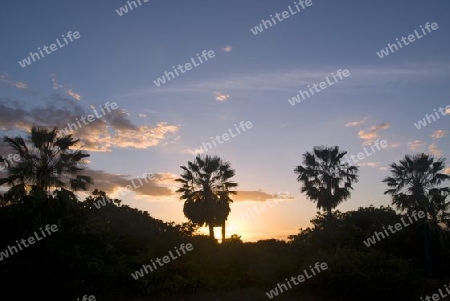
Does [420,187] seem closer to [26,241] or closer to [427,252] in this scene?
[427,252]

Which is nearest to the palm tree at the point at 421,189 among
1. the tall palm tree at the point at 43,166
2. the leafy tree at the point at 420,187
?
the leafy tree at the point at 420,187

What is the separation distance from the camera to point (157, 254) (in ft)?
91.9

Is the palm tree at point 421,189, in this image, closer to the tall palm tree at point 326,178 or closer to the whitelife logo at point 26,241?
the tall palm tree at point 326,178

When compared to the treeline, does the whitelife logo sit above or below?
above

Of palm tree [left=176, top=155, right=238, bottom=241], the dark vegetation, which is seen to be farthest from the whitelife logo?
palm tree [left=176, top=155, right=238, bottom=241]

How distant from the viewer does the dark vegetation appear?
2281 cm

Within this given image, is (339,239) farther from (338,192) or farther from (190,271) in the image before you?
(190,271)

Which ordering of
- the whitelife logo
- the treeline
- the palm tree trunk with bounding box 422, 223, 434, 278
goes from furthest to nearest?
1. the palm tree trunk with bounding box 422, 223, 434, 278
2. the treeline
3. the whitelife logo

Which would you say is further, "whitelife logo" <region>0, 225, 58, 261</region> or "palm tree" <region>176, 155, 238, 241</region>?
"palm tree" <region>176, 155, 238, 241</region>

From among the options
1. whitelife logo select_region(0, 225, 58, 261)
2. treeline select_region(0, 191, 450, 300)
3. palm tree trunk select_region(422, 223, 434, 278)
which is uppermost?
whitelife logo select_region(0, 225, 58, 261)

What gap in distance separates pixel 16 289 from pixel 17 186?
20.8 ft

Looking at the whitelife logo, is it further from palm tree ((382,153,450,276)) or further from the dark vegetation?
palm tree ((382,153,450,276))

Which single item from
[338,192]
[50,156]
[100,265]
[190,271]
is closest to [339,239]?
[338,192]

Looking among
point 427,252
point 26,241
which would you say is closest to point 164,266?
point 26,241
